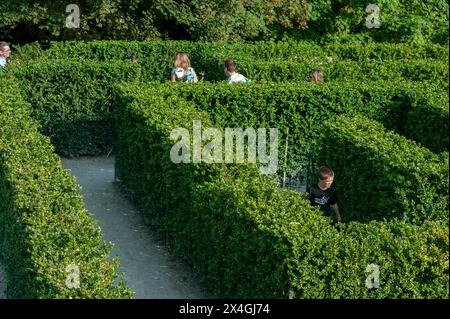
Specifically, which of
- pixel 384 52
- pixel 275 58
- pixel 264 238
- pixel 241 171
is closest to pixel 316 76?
pixel 275 58

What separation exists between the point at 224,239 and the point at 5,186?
282cm

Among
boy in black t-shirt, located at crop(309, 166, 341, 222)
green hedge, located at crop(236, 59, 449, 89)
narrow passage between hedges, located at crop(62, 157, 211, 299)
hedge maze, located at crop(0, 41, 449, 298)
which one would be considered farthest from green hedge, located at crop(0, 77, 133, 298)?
green hedge, located at crop(236, 59, 449, 89)

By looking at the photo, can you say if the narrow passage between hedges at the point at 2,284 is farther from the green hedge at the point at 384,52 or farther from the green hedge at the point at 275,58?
the green hedge at the point at 384,52

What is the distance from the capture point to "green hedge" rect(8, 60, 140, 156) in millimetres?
15953

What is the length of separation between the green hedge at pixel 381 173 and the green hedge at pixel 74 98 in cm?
487

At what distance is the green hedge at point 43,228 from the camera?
25.6 feet

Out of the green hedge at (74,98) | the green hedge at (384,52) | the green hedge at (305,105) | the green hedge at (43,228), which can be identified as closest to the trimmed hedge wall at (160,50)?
the green hedge at (384,52)

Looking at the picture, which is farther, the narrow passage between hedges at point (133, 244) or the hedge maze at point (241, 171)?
the narrow passage between hedges at point (133, 244)

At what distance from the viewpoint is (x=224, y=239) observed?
10109 millimetres

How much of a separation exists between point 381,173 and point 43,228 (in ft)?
14.8

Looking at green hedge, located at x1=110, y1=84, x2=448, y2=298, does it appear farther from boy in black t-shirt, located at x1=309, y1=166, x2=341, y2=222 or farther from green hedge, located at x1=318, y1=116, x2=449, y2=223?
green hedge, located at x1=318, y1=116, x2=449, y2=223

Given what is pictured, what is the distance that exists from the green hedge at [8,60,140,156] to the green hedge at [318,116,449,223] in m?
4.87

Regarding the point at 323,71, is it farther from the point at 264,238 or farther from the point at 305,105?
the point at 264,238
